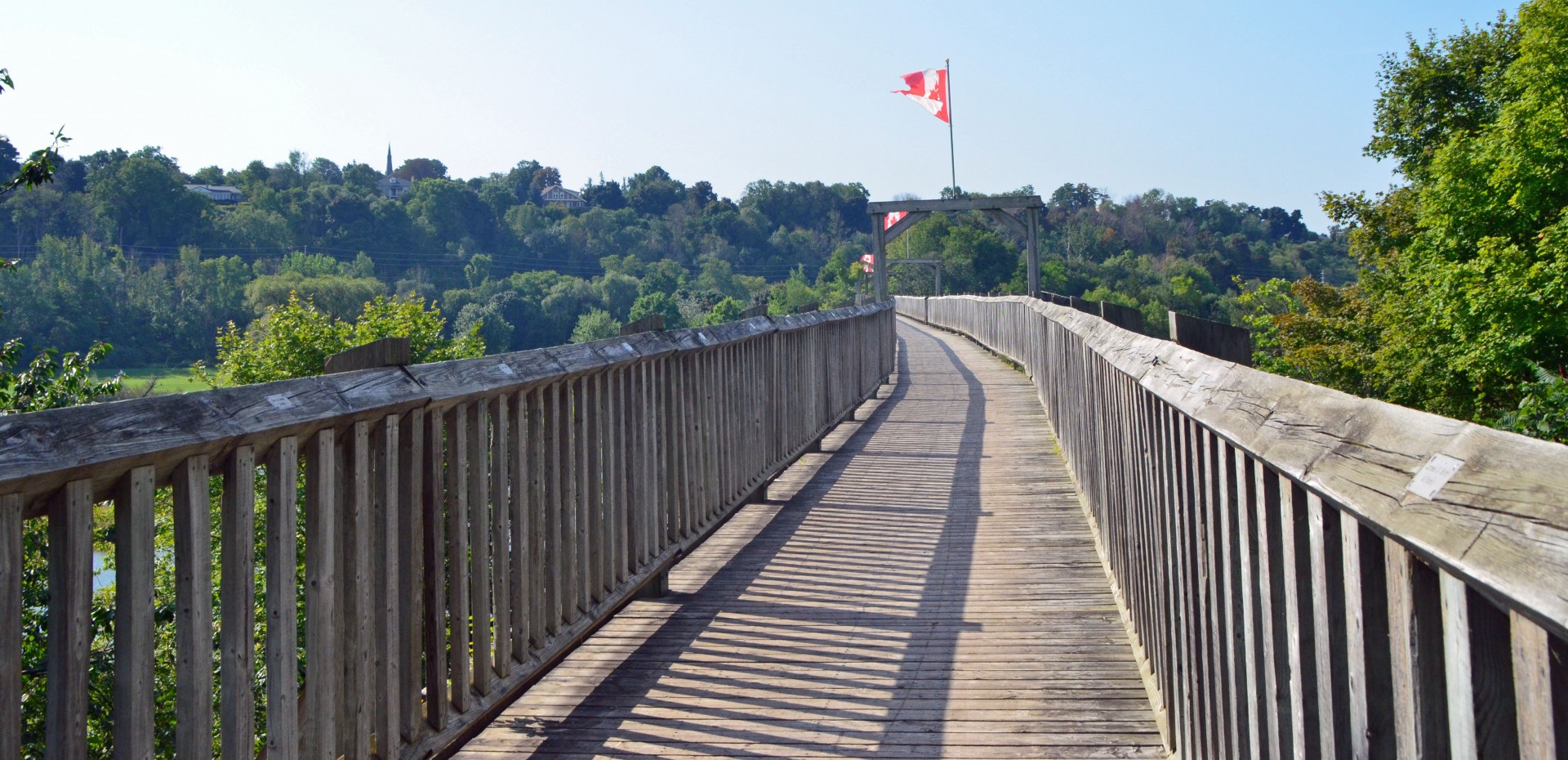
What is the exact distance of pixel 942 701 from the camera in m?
4.00

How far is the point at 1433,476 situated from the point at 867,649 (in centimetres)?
335

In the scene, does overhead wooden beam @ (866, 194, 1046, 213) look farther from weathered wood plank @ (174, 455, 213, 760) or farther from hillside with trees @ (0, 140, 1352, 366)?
hillside with trees @ (0, 140, 1352, 366)

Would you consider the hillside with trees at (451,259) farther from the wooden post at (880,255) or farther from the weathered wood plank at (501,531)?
the weathered wood plank at (501,531)

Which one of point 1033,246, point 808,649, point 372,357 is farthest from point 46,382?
point 1033,246

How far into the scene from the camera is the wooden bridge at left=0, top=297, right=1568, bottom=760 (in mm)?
1522

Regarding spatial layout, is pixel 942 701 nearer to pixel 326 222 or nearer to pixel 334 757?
pixel 334 757

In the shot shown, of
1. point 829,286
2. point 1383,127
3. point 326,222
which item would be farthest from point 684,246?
point 1383,127

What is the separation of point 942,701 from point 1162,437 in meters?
1.20

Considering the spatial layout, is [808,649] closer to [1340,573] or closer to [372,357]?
[372,357]

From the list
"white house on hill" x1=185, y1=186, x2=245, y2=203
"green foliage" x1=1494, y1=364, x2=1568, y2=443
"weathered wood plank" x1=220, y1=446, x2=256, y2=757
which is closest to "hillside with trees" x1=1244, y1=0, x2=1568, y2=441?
"green foliage" x1=1494, y1=364, x2=1568, y2=443

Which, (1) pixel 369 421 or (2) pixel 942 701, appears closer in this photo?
(1) pixel 369 421

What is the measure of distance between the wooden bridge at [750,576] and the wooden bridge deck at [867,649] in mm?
22

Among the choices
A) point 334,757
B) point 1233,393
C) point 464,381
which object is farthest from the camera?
point 464,381

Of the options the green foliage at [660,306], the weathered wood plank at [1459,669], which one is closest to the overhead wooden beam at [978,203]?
the weathered wood plank at [1459,669]
